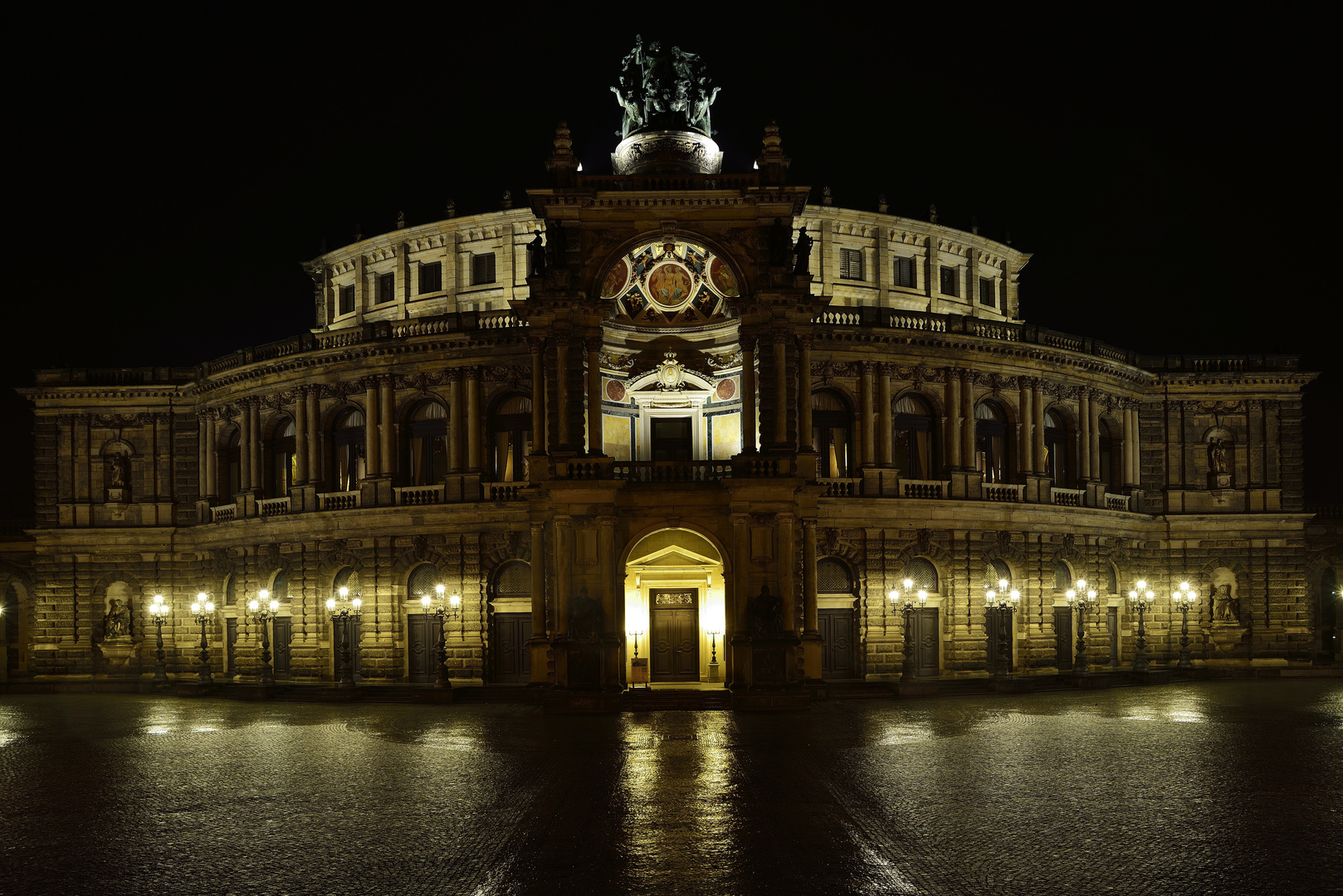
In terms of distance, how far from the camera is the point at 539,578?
40.9 m

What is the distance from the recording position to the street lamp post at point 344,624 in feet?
139

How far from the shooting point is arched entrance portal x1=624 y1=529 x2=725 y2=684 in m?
42.5

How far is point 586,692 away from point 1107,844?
2159 centimetres

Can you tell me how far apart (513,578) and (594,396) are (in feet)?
37.7

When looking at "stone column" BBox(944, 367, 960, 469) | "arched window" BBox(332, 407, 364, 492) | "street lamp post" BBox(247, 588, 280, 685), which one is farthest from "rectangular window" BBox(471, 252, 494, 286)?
"stone column" BBox(944, 367, 960, 469)

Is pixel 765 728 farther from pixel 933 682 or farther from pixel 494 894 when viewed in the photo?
pixel 494 894

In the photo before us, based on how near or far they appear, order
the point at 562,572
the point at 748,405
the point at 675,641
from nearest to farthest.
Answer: the point at 562,572, the point at 748,405, the point at 675,641

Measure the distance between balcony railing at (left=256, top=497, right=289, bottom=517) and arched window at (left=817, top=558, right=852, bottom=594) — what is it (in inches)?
908

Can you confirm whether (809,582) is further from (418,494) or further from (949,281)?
(949,281)

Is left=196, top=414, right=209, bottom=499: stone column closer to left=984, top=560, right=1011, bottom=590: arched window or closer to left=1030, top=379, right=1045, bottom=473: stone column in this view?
left=984, top=560, right=1011, bottom=590: arched window

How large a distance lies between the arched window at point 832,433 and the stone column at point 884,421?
119 centimetres

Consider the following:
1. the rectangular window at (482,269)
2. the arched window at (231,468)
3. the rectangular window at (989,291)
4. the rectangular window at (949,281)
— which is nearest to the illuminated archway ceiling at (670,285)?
the rectangular window at (482,269)

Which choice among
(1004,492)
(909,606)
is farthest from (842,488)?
(1004,492)

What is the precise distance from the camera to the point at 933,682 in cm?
4166
